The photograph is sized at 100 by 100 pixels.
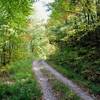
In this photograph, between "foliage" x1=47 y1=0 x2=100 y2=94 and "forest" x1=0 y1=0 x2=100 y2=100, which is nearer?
"forest" x1=0 y1=0 x2=100 y2=100

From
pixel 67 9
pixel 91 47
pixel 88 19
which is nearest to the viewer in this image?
pixel 91 47

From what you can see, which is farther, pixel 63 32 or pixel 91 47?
pixel 63 32

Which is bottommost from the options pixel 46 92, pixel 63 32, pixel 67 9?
pixel 46 92

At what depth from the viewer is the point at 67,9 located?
2852cm

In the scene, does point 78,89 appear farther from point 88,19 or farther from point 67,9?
point 67,9

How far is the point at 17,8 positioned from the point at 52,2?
21564mm

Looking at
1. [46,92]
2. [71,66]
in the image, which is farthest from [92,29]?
[46,92]

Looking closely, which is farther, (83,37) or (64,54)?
(64,54)

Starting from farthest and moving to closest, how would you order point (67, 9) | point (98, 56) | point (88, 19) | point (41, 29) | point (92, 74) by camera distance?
point (41, 29) < point (67, 9) < point (88, 19) < point (98, 56) < point (92, 74)

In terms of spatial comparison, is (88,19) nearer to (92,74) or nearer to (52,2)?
(52,2)

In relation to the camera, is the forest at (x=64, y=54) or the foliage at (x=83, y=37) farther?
the foliage at (x=83, y=37)

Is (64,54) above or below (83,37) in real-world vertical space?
below

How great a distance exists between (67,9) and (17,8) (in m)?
21.3

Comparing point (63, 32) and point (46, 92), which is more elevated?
point (63, 32)
